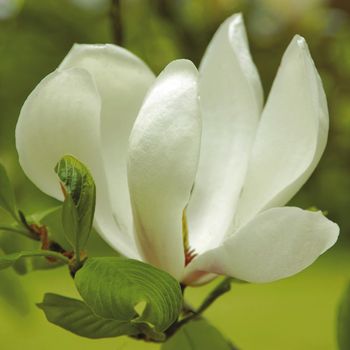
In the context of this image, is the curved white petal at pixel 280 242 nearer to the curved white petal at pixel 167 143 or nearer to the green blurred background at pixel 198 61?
the curved white petal at pixel 167 143

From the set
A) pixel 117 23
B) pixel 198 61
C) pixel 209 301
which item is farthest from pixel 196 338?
pixel 198 61

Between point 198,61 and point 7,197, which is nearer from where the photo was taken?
point 7,197

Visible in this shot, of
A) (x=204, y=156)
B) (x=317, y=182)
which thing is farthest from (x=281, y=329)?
(x=204, y=156)

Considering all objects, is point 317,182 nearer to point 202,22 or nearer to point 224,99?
point 202,22

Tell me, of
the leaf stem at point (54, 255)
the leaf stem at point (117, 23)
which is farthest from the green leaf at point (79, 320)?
the leaf stem at point (117, 23)

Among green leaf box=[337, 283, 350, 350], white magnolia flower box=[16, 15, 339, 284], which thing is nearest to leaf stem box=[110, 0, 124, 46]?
white magnolia flower box=[16, 15, 339, 284]

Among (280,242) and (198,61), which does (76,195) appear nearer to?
(280,242)
